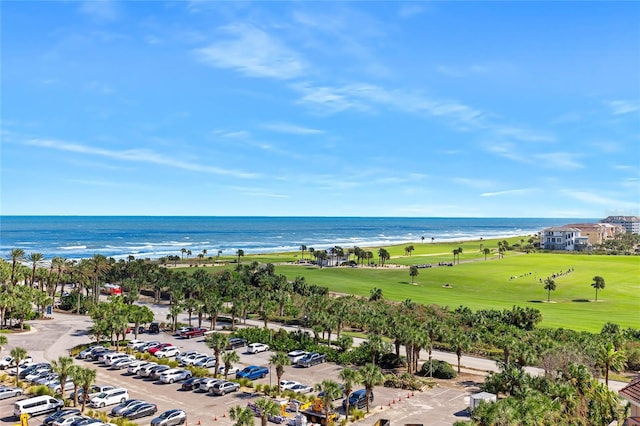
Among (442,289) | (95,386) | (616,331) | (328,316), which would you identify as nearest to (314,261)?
(442,289)

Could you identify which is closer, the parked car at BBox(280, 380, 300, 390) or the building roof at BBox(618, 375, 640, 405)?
the building roof at BBox(618, 375, 640, 405)

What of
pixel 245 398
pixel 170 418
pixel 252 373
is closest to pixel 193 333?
pixel 252 373

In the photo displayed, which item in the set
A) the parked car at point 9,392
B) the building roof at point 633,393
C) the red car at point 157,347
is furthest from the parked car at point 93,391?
the building roof at point 633,393

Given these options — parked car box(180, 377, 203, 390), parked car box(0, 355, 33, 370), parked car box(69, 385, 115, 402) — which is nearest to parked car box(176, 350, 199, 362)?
parked car box(180, 377, 203, 390)

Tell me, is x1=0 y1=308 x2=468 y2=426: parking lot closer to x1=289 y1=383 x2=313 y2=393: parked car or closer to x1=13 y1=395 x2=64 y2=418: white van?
x1=13 y1=395 x2=64 y2=418: white van

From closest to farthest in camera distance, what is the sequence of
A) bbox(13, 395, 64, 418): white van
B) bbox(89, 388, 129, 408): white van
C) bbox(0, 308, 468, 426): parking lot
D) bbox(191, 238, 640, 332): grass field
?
1. bbox(13, 395, 64, 418): white van
2. bbox(0, 308, 468, 426): parking lot
3. bbox(89, 388, 129, 408): white van
4. bbox(191, 238, 640, 332): grass field

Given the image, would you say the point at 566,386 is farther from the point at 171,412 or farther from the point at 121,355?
the point at 121,355
